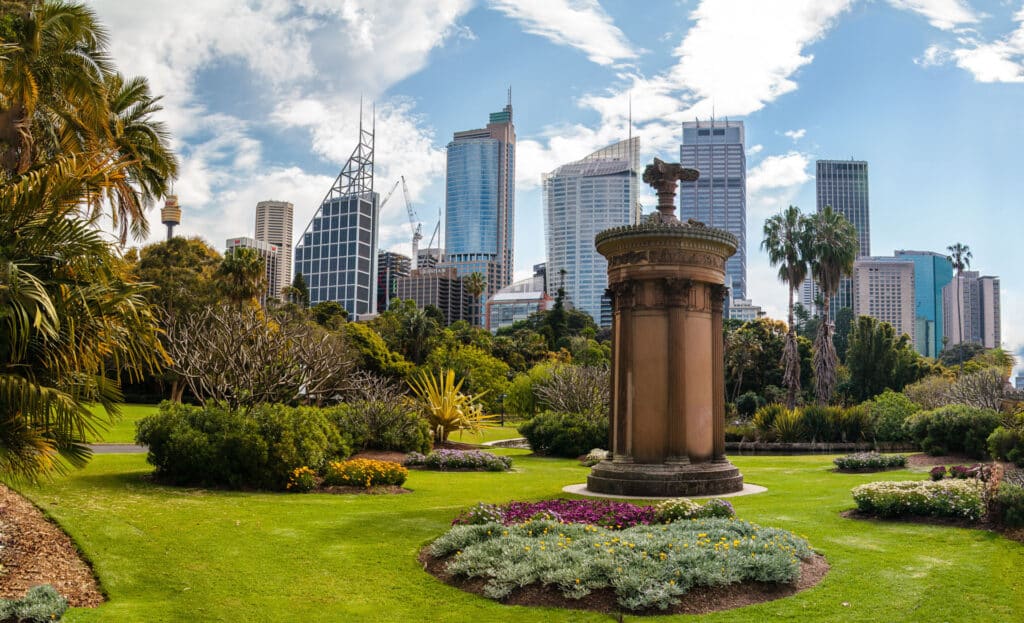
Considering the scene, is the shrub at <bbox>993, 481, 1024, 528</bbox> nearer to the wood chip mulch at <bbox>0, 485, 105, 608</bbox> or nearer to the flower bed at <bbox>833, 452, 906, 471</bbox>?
the flower bed at <bbox>833, 452, 906, 471</bbox>

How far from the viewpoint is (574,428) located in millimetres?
31938

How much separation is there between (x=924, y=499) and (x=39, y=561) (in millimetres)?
12832

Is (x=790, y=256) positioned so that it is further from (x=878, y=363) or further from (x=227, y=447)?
(x=227, y=447)

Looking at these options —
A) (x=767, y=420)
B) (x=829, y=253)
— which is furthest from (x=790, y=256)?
(x=767, y=420)

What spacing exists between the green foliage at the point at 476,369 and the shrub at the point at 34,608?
4987cm

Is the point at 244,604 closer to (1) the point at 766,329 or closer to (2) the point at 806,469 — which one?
(2) the point at 806,469

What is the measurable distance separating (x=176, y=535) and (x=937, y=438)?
72.6ft

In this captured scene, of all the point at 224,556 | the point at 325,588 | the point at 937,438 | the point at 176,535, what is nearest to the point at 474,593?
the point at 325,588

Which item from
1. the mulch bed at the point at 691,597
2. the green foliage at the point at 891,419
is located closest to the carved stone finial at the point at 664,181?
the mulch bed at the point at 691,597

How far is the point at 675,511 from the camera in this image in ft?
42.6

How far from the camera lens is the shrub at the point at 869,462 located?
21.6m

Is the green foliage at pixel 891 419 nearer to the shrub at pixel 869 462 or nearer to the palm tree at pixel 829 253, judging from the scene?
the shrub at pixel 869 462

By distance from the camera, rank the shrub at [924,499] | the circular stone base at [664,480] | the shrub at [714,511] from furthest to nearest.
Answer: the circular stone base at [664,480], the shrub at [714,511], the shrub at [924,499]

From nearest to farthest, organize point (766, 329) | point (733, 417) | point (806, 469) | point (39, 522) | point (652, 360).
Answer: point (39, 522) → point (652, 360) → point (806, 469) → point (733, 417) → point (766, 329)
